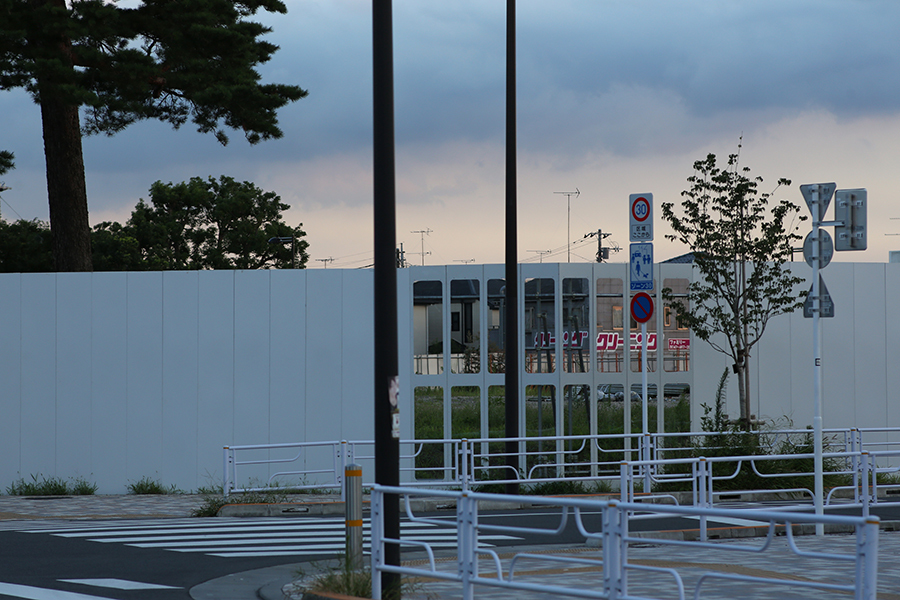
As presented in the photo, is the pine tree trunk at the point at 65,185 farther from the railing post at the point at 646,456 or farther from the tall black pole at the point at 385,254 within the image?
the tall black pole at the point at 385,254

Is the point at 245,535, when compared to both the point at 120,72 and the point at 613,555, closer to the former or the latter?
the point at 613,555

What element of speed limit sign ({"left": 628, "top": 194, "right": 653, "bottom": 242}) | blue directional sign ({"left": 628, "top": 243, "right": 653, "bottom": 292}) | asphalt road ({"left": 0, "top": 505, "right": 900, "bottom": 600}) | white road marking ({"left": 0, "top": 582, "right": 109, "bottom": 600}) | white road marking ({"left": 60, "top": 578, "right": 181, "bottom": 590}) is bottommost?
asphalt road ({"left": 0, "top": 505, "right": 900, "bottom": 600})

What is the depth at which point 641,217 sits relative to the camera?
52.0 ft

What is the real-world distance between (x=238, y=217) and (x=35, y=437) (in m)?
41.9

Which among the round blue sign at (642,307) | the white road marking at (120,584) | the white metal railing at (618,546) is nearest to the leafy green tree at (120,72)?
the round blue sign at (642,307)

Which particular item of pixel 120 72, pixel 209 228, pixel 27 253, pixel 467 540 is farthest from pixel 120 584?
pixel 209 228

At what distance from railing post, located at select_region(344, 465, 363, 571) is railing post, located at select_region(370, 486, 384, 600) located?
656mm

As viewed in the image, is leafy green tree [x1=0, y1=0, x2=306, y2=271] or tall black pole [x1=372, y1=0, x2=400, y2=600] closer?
tall black pole [x1=372, y1=0, x2=400, y2=600]

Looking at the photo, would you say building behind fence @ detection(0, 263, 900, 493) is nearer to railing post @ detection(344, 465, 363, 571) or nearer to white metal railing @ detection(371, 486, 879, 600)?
railing post @ detection(344, 465, 363, 571)

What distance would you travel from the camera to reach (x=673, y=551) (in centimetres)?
1192

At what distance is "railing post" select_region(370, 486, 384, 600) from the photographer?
7.90 m

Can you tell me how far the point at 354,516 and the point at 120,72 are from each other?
17568mm

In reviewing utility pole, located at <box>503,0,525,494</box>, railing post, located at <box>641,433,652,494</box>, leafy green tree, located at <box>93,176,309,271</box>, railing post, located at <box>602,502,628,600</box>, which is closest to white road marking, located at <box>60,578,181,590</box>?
railing post, located at <box>602,502,628,600</box>

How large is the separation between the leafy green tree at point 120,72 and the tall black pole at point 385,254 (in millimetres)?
15396
